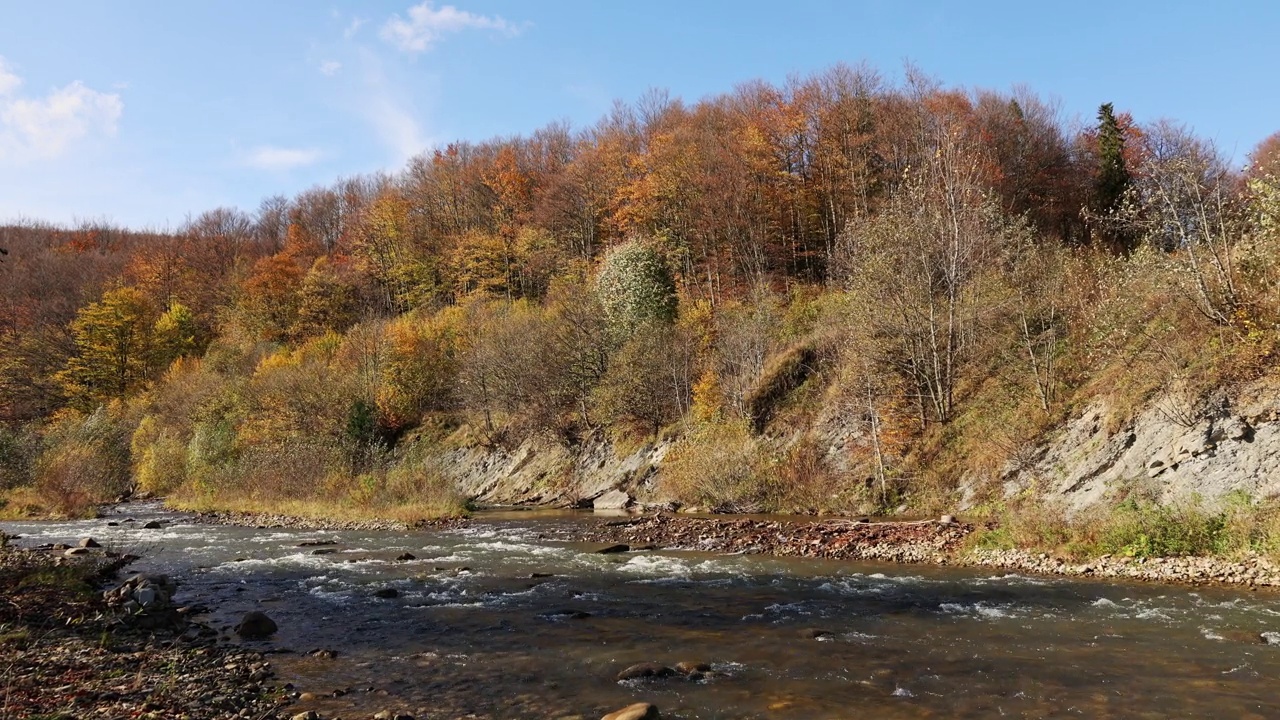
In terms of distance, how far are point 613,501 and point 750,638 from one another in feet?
71.9

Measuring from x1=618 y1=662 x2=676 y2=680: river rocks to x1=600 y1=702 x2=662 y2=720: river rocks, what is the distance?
1.47 m

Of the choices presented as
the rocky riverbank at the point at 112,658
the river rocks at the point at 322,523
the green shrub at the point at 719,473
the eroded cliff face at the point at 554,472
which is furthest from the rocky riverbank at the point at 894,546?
the rocky riverbank at the point at 112,658

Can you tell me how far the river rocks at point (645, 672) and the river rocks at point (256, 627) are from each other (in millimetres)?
6663

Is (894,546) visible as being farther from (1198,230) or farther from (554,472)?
(554,472)

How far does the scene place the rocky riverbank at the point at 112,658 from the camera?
7863mm

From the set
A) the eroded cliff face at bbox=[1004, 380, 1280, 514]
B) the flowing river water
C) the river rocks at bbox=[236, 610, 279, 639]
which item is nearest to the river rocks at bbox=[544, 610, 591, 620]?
the flowing river water

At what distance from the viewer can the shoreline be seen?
14.0 meters

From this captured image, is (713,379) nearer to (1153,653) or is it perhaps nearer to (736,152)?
(736,152)

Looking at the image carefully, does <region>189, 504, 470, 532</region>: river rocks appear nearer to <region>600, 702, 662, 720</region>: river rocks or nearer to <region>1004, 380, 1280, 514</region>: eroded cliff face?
<region>600, 702, 662, 720</region>: river rocks

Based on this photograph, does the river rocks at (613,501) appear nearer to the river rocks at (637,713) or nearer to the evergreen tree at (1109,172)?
the river rocks at (637,713)

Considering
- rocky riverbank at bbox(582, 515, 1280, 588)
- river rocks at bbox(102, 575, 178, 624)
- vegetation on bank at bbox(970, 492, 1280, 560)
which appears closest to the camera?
river rocks at bbox(102, 575, 178, 624)

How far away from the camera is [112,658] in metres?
9.77

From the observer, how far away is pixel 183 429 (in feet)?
174

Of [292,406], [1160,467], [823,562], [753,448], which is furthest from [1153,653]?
[292,406]
